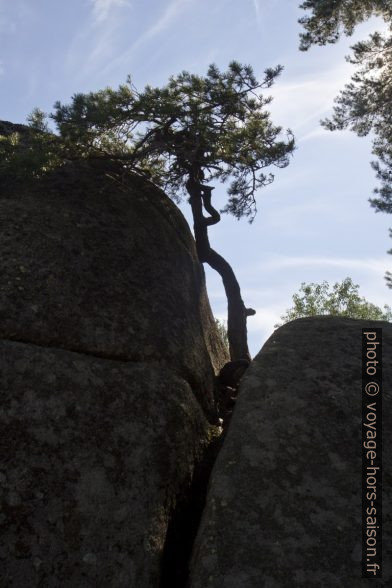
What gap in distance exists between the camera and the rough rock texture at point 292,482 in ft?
13.8

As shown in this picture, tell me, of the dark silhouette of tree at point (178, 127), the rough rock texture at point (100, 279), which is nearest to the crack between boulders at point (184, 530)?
the rough rock texture at point (100, 279)

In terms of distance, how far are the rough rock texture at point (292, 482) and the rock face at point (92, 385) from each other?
2.15 feet

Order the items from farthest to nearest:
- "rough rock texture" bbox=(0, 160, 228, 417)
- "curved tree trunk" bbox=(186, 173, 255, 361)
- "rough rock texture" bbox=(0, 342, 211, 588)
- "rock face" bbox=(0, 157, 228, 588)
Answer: "curved tree trunk" bbox=(186, 173, 255, 361) < "rough rock texture" bbox=(0, 160, 228, 417) < "rock face" bbox=(0, 157, 228, 588) < "rough rock texture" bbox=(0, 342, 211, 588)

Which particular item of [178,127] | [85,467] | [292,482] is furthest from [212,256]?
[85,467]

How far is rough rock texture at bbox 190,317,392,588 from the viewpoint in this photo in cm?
421

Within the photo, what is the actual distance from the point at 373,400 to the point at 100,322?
3556mm

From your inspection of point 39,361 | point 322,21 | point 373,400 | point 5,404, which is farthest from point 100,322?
point 322,21

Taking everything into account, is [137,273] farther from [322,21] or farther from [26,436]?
[322,21]

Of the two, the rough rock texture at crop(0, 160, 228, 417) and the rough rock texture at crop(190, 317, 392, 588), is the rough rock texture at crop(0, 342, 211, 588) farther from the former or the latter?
the rough rock texture at crop(190, 317, 392, 588)

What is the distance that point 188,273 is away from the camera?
8.84 metres

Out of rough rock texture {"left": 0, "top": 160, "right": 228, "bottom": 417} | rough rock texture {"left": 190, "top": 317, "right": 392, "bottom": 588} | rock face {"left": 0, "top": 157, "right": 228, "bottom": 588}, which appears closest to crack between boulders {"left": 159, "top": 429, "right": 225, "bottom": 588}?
rock face {"left": 0, "top": 157, "right": 228, "bottom": 588}

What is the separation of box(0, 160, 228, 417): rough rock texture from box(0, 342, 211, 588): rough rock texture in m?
0.37

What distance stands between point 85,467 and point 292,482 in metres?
2.09

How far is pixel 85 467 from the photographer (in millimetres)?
4703
